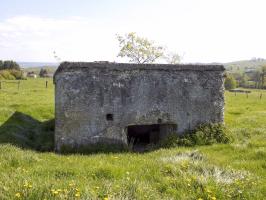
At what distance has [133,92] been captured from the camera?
544 inches

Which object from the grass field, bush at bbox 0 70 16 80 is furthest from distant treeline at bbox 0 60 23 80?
the grass field

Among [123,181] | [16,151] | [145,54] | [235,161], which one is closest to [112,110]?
[16,151]

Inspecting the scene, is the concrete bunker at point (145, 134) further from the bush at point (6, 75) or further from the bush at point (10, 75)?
the bush at point (6, 75)

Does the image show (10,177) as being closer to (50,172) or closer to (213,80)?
(50,172)

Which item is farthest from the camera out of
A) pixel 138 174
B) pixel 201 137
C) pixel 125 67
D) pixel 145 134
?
pixel 145 134

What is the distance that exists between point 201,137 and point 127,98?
127 inches

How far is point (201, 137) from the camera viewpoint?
14234 mm

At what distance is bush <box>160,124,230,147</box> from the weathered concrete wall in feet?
0.95

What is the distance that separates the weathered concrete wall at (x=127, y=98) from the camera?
13203 mm

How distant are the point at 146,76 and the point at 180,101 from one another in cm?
168

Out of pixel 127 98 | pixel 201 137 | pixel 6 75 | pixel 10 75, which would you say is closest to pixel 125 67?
pixel 127 98

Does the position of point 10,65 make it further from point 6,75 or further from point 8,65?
point 6,75

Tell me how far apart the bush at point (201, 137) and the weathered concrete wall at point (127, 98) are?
290 mm

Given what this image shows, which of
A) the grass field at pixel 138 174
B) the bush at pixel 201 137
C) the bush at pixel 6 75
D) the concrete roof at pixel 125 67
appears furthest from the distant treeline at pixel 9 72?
the bush at pixel 201 137
